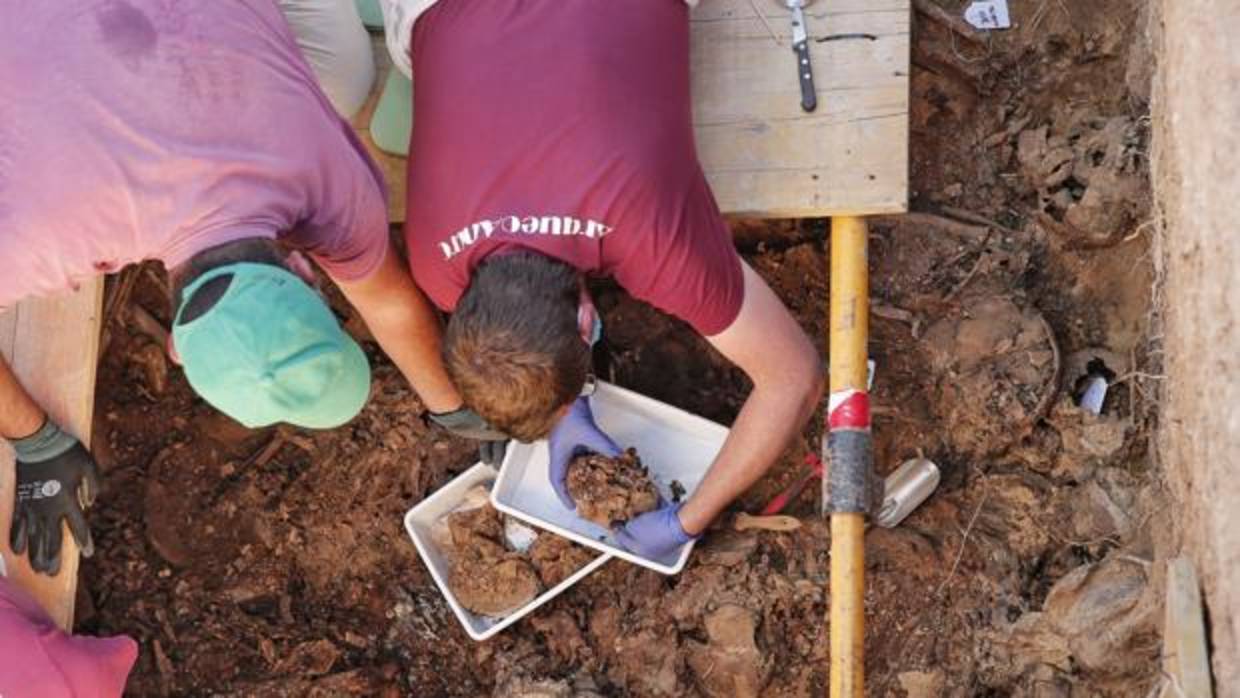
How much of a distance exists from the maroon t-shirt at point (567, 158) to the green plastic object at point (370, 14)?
2.02 feet

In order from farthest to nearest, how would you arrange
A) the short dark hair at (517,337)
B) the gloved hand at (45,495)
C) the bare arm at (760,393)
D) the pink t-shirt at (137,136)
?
the gloved hand at (45,495), the bare arm at (760,393), the short dark hair at (517,337), the pink t-shirt at (137,136)

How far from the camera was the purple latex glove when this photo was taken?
133 inches

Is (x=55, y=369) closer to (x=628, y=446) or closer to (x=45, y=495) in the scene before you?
(x=45, y=495)

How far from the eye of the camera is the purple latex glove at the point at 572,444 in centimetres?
337

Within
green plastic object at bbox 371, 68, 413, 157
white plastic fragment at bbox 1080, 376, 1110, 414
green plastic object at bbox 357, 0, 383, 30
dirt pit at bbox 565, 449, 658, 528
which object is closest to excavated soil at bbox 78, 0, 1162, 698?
white plastic fragment at bbox 1080, 376, 1110, 414

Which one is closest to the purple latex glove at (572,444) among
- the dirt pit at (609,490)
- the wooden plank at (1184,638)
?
the dirt pit at (609,490)

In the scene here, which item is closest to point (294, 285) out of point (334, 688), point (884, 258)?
point (334, 688)

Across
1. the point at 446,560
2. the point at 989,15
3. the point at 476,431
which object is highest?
the point at 989,15

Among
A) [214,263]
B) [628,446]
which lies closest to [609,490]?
[628,446]

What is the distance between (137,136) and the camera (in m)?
2.32

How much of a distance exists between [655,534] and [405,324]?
0.77 meters

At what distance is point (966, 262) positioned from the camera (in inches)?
133

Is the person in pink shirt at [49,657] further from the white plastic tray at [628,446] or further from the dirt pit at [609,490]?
the dirt pit at [609,490]

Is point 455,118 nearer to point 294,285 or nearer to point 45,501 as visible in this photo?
point 294,285
